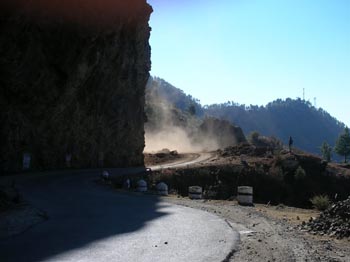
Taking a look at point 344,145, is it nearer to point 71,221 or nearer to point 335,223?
point 335,223

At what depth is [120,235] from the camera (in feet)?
35.1

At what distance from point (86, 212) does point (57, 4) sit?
22291mm

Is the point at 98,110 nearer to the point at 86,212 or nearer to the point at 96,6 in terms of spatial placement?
the point at 96,6

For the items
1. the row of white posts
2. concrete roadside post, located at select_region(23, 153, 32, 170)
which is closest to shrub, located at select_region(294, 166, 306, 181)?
the row of white posts

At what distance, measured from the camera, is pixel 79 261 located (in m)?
7.93

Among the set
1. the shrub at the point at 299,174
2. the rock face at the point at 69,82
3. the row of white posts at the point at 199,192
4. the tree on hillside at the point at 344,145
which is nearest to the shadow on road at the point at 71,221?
the row of white posts at the point at 199,192

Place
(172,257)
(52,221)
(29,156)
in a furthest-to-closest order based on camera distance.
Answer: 1. (29,156)
2. (52,221)
3. (172,257)

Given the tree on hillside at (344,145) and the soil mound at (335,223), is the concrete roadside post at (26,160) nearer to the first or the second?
the soil mound at (335,223)

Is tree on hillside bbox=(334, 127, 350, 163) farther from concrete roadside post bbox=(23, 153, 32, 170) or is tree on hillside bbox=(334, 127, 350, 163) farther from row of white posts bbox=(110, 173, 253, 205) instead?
concrete roadside post bbox=(23, 153, 32, 170)

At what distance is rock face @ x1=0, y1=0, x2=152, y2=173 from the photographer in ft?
98.8

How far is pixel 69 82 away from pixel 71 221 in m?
24.7

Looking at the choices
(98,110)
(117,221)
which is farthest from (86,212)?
(98,110)

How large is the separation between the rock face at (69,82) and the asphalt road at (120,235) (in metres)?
14.1

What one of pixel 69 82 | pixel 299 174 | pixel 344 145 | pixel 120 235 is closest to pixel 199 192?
pixel 120 235
